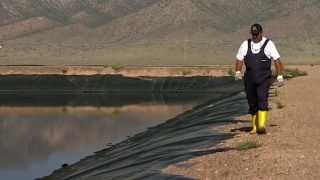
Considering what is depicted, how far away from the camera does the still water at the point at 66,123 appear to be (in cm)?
2767

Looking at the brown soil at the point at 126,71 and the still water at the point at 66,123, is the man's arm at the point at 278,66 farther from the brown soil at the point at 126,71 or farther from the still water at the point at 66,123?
the brown soil at the point at 126,71

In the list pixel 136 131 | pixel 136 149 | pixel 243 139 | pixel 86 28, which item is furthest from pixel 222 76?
A: pixel 86 28

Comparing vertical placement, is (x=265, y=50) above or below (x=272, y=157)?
above

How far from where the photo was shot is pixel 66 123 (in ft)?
131

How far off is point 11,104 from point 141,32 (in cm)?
7351

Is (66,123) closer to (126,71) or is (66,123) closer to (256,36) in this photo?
(256,36)

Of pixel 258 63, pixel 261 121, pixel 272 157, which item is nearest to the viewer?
pixel 272 157

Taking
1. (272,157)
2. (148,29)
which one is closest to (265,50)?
(272,157)

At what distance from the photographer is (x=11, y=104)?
53.0 m

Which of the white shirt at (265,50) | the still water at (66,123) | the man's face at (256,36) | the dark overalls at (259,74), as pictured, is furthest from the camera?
the still water at (66,123)

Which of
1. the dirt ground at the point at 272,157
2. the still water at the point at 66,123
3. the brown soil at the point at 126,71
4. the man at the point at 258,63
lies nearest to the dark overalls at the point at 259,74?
the man at the point at 258,63

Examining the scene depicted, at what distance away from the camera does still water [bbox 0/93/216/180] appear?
27.7 m

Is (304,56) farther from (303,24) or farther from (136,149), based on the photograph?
(136,149)

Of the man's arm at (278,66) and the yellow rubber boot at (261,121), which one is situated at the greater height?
the man's arm at (278,66)
